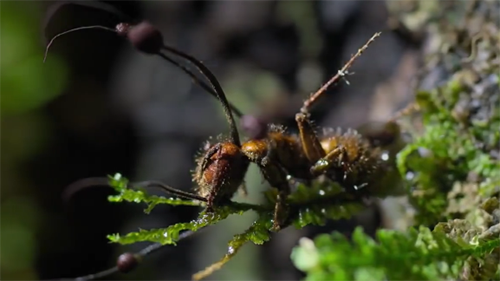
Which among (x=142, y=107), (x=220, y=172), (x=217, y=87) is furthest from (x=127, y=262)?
(x=142, y=107)

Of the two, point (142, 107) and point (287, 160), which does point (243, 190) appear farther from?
point (142, 107)

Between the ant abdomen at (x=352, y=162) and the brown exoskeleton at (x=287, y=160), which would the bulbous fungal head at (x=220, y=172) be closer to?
the brown exoskeleton at (x=287, y=160)

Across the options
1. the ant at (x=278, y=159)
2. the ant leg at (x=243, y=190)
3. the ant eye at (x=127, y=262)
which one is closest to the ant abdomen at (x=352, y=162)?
the ant at (x=278, y=159)

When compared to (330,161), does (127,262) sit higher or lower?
lower

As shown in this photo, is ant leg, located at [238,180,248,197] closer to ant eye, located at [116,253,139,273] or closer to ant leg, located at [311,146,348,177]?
ant leg, located at [311,146,348,177]

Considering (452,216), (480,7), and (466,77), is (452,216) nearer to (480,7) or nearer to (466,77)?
(466,77)

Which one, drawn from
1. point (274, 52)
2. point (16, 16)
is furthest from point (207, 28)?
point (16, 16)
